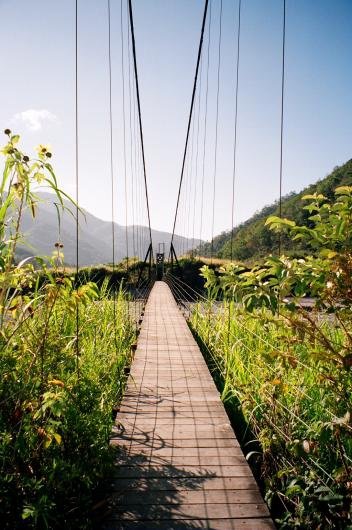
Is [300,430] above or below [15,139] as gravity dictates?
below

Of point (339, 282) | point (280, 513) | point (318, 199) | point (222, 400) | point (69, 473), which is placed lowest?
point (280, 513)

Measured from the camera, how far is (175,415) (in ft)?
7.73

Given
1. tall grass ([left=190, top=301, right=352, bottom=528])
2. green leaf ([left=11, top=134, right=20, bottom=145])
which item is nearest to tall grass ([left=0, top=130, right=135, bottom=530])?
green leaf ([left=11, top=134, right=20, bottom=145])

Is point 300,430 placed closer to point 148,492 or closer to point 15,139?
point 148,492

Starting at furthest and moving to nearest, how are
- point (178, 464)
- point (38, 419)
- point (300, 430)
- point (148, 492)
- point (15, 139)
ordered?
point (300, 430) < point (178, 464) < point (148, 492) < point (38, 419) < point (15, 139)

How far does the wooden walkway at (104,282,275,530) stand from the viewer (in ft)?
4.66

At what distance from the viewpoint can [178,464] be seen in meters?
1.78

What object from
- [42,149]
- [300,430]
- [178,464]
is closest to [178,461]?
[178,464]

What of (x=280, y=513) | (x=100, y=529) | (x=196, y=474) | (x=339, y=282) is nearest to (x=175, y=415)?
(x=196, y=474)

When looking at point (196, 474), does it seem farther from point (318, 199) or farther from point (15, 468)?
point (318, 199)

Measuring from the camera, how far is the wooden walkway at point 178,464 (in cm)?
142

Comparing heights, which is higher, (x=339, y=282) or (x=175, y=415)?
(x=339, y=282)

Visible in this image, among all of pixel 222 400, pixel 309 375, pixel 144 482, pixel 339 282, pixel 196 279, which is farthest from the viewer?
pixel 196 279

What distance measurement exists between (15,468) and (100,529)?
17.6 inches
